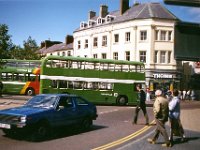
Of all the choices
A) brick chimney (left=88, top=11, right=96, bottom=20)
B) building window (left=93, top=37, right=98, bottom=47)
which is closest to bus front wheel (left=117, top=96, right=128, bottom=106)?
building window (left=93, top=37, right=98, bottom=47)

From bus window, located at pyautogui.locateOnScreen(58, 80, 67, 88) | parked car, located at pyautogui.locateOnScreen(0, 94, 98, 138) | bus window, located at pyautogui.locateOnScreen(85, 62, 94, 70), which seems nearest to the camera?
parked car, located at pyautogui.locateOnScreen(0, 94, 98, 138)

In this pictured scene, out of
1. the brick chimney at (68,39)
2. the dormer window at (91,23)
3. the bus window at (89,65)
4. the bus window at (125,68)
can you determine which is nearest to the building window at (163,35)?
the dormer window at (91,23)

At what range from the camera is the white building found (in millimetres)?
47250

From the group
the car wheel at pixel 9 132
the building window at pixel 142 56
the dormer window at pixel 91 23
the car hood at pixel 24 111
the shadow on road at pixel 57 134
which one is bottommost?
the shadow on road at pixel 57 134

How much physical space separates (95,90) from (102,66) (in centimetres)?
223

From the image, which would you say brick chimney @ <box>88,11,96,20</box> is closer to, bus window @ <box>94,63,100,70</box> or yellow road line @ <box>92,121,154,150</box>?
bus window @ <box>94,63,100,70</box>

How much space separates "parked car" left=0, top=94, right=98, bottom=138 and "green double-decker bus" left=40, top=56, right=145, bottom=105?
44.0 ft

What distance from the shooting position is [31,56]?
192ft

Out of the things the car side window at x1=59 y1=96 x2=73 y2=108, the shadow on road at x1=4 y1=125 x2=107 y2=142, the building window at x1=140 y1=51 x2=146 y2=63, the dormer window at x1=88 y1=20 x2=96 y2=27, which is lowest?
the shadow on road at x1=4 y1=125 x2=107 y2=142

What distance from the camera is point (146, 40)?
1876 inches

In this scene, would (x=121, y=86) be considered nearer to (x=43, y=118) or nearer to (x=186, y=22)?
(x=43, y=118)

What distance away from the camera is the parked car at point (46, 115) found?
10.4m

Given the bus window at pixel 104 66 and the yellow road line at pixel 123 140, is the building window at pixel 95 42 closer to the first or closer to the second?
the bus window at pixel 104 66

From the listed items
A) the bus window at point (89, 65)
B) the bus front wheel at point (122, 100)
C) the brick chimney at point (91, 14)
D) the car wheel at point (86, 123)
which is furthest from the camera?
the brick chimney at point (91, 14)
